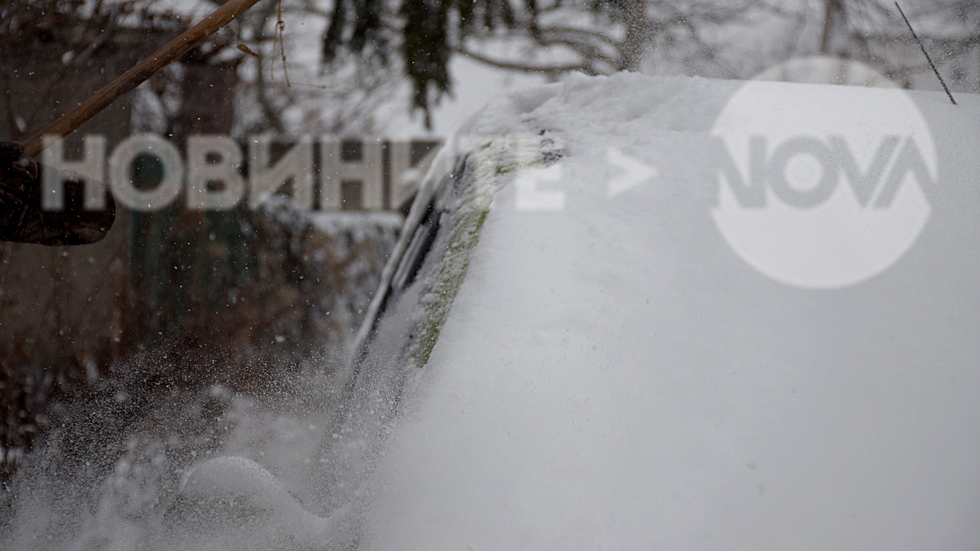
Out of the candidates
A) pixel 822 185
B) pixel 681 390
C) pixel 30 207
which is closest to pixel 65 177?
pixel 30 207

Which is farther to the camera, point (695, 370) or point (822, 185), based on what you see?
point (822, 185)

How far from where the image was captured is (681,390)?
1231 millimetres

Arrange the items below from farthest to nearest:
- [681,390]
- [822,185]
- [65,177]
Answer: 1. [65,177]
2. [822,185]
3. [681,390]

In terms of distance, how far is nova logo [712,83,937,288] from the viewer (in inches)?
55.8

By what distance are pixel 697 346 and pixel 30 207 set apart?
273cm

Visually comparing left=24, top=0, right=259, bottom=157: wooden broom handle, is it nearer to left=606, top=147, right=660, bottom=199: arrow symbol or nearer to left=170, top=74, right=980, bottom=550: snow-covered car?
left=170, top=74, right=980, bottom=550: snow-covered car

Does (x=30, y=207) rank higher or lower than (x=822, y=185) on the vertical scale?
higher

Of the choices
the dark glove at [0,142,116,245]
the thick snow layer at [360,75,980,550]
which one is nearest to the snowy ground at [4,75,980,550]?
the thick snow layer at [360,75,980,550]

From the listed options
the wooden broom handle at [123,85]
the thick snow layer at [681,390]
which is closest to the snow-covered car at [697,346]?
the thick snow layer at [681,390]

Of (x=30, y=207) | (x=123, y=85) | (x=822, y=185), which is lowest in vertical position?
(x=822, y=185)

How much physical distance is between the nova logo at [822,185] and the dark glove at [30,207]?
9.12 ft

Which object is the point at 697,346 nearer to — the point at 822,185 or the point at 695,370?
the point at 695,370

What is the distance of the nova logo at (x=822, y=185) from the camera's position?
55.8 inches

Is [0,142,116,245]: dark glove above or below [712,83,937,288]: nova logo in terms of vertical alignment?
above
